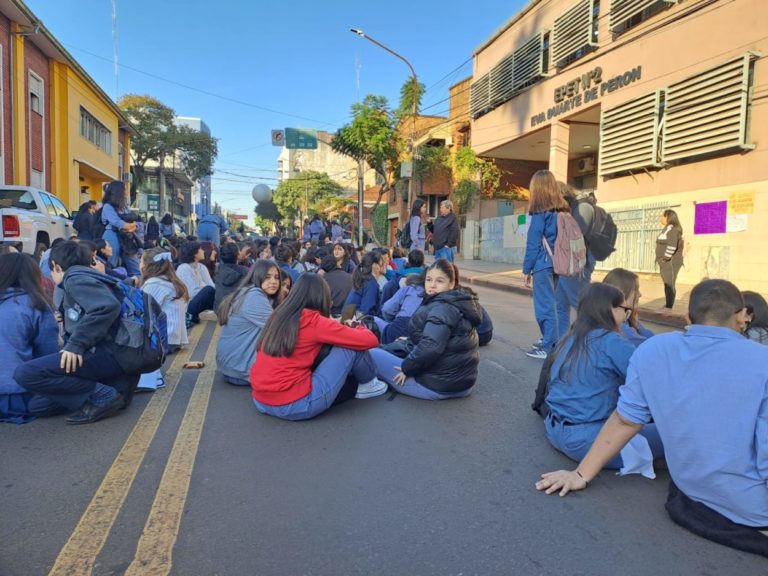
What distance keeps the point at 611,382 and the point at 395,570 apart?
5.59ft

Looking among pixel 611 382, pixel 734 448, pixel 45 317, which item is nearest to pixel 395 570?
pixel 734 448

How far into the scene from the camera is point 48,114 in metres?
20.4

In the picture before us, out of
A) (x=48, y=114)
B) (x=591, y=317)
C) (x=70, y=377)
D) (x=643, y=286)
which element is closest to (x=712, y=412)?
(x=591, y=317)

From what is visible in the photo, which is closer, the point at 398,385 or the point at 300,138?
the point at 398,385

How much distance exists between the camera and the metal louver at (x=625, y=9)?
1360 cm

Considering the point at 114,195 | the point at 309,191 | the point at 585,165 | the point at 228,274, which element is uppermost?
the point at 309,191

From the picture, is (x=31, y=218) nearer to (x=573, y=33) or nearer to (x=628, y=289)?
(x=628, y=289)

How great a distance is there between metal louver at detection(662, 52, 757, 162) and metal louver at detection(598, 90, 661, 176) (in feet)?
1.10

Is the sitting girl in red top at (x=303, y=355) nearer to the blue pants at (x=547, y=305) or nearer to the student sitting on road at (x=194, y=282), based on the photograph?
the blue pants at (x=547, y=305)

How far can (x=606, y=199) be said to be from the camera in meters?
15.6

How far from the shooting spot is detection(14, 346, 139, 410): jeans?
3.77 m

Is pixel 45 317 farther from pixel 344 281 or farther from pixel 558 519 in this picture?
pixel 344 281

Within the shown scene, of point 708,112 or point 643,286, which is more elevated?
point 708,112

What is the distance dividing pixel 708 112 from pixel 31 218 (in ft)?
46.7
